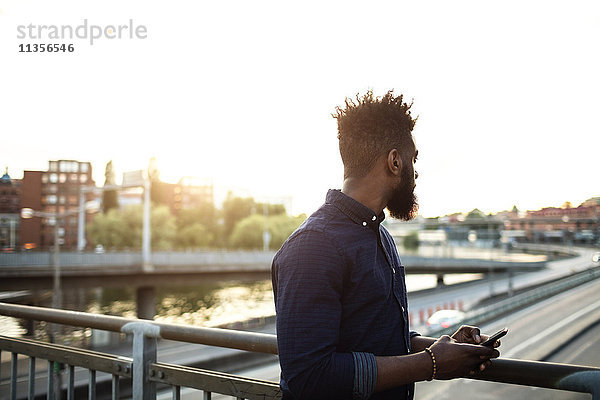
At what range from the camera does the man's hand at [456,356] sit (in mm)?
1473

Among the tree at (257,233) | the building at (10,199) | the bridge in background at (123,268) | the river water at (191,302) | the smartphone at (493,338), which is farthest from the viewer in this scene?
the tree at (257,233)

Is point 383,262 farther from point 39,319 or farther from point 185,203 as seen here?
point 185,203

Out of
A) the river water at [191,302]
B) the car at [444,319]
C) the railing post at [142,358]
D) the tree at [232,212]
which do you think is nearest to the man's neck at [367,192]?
the railing post at [142,358]

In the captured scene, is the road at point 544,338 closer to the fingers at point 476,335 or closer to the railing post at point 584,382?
the railing post at point 584,382

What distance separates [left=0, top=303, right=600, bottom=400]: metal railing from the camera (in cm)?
158

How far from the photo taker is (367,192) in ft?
5.37

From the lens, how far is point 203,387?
2.21 m

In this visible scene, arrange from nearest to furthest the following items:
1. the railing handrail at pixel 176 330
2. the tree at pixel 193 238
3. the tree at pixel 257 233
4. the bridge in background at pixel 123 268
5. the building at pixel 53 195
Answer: the railing handrail at pixel 176 330 → the bridge in background at pixel 123 268 → the tree at pixel 257 233 → the tree at pixel 193 238 → the building at pixel 53 195

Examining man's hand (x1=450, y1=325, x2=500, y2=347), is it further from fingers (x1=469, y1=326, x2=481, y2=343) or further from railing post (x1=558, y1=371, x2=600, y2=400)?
railing post (x1=558, y1=371, x2=600, y2=400)

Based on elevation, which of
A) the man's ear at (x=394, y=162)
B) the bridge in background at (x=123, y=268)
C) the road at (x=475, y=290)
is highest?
the man's ear at (x=394, y=162)

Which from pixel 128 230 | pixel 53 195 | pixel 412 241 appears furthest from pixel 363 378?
pixel 412 241

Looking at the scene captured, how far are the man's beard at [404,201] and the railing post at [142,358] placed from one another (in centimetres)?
131

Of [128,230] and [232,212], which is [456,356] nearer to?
[128,230]

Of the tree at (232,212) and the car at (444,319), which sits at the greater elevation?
the tree at (232,212)
